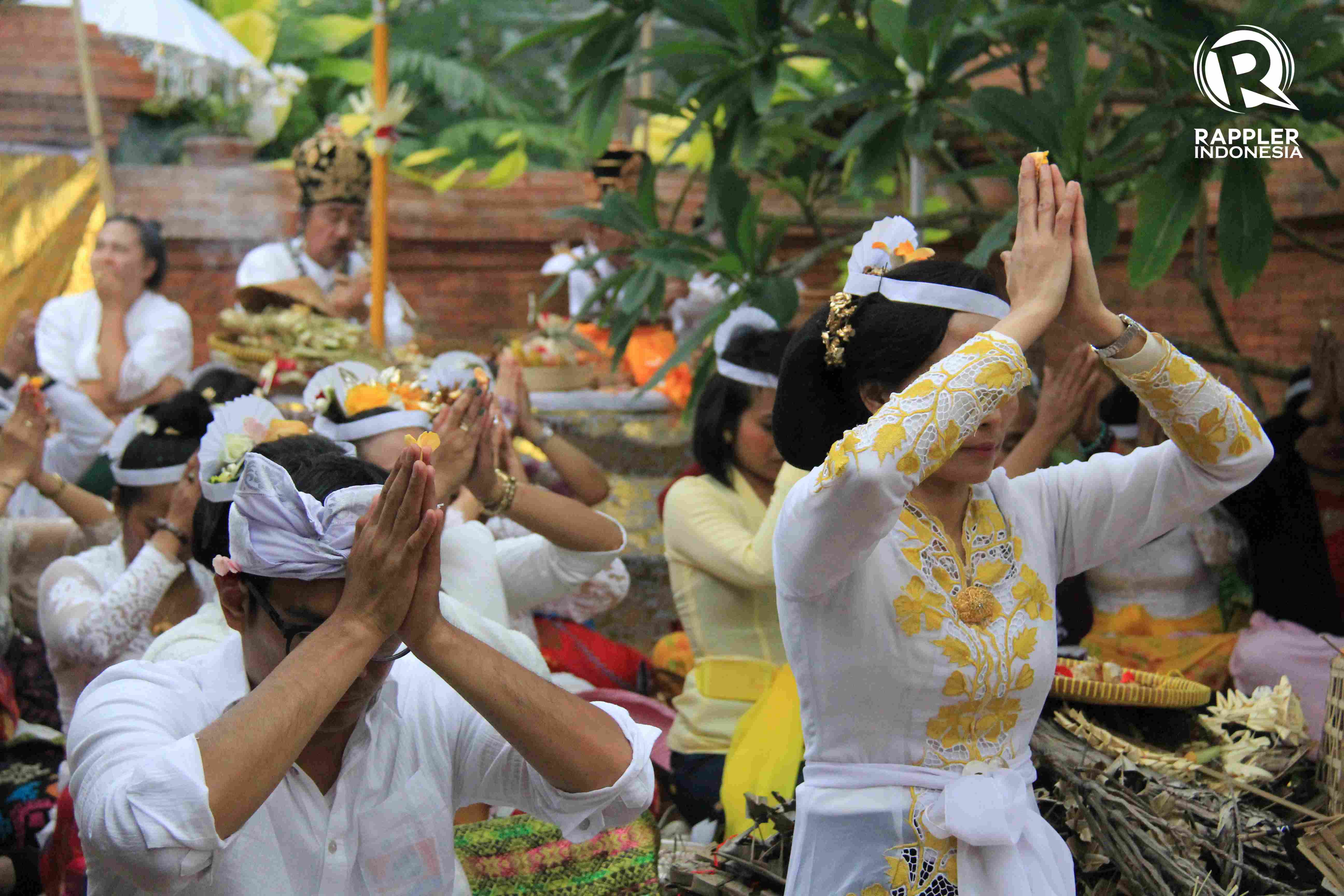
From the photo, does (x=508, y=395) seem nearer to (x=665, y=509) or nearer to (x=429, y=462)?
(x=665, y=509)

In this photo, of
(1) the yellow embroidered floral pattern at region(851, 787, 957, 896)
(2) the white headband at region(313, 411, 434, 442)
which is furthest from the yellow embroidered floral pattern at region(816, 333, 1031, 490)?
(2) the white headband at region(313, 411, 434, 442)

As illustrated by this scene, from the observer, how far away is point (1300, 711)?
274 centimetres

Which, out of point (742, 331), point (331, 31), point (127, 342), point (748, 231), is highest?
point (331, 31)

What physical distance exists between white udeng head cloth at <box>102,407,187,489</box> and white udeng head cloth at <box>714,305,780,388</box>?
1.34m

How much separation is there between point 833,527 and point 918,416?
16cm

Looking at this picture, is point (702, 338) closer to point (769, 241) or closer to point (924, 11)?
point (769, 241)

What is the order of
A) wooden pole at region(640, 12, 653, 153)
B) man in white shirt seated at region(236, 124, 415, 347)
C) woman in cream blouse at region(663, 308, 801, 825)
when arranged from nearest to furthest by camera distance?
woman in cream blouse at region(663, 308, 801, 825)
man in white shirt seated at region(236, 124, 415, 347)
wooden pole at region(640, 12, 653, 153)

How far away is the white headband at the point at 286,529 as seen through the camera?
61.2 inches

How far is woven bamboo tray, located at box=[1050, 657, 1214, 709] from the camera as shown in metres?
2.47

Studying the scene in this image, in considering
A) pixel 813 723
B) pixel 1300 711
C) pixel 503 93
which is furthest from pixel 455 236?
pixel 813 723

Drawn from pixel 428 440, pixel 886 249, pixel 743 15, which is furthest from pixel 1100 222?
pixel 428 440

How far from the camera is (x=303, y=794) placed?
5.43 feet

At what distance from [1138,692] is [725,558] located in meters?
0.96

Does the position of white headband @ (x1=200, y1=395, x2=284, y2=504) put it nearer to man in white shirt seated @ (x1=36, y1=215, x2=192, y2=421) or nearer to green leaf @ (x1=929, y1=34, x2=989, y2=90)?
green leaf @ (x1=929, y1=34, x2=989, y2=90)
